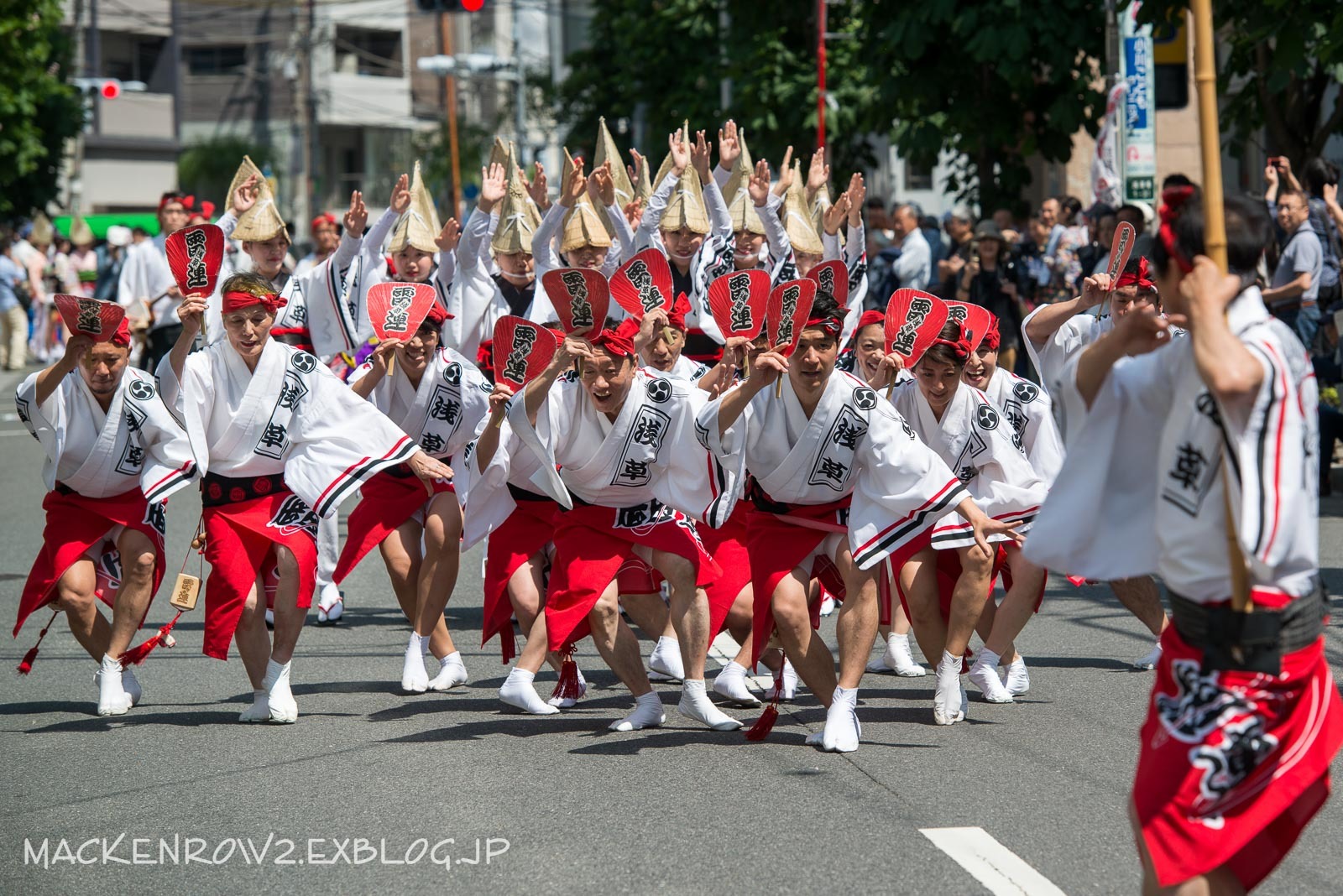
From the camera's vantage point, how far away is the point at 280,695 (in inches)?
255

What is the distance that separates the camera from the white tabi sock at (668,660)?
7.19 meters

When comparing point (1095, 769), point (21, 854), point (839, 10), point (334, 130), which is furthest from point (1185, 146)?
point (334, 130)

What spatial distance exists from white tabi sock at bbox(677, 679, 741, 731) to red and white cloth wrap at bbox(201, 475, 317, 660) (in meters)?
1.48

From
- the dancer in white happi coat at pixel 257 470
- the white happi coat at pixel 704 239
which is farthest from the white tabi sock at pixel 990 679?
the white happi coat at pixel 704 239

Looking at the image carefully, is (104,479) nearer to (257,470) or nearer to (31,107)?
(257,470)

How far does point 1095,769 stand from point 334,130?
50.3 m

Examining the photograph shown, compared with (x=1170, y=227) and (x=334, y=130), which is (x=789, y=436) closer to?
(x=1170, y=227)

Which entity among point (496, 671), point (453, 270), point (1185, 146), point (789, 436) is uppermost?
point (1185, 146)

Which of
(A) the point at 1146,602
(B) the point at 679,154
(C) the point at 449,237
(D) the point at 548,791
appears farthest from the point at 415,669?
(B) the point at 679,154

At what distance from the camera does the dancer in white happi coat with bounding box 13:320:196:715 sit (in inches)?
263

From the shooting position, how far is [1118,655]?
24.1 feet

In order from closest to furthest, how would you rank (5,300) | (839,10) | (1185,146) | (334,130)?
(839,10)
(1185,146)
(5,300)
(334,130)

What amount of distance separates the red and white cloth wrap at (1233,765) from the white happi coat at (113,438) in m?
4.35

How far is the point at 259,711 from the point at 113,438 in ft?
3.91
